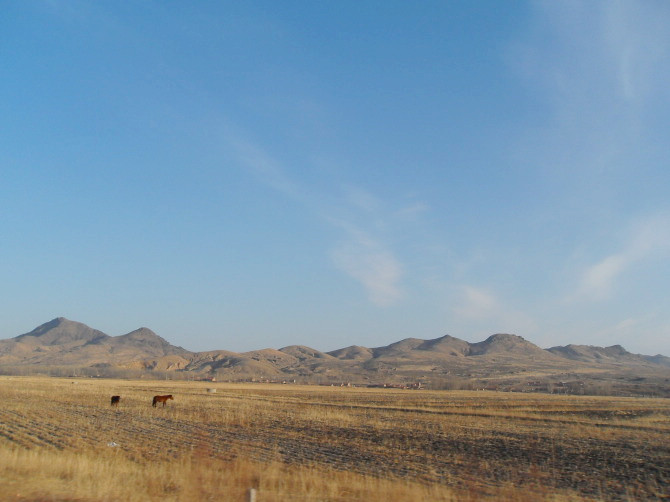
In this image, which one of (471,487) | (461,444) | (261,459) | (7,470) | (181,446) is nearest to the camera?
(7,470)

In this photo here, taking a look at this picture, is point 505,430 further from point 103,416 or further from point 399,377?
point 399,377

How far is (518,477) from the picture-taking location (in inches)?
675

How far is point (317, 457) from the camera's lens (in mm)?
19906

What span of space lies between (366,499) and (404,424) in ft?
77.4

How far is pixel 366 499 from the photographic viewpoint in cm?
1150

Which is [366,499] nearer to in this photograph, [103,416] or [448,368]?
[103,416]

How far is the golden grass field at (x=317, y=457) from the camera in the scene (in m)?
12.3

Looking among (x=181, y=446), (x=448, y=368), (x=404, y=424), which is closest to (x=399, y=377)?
(x=448, y=368)

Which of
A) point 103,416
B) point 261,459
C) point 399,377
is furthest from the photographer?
point 399,377

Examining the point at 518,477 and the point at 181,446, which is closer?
the point at 518,477

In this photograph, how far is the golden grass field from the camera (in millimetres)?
12289

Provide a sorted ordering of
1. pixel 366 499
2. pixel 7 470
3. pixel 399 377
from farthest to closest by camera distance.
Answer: pixel 399 377, pixel 7 470, pixel 366 499

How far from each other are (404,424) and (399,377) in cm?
13916

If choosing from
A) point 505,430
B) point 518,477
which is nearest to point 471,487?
point 518,477
